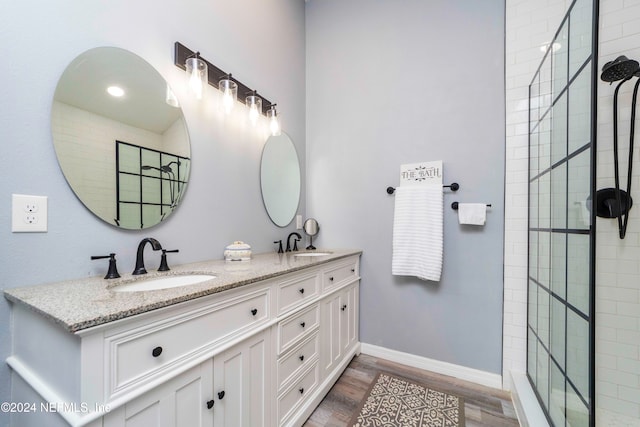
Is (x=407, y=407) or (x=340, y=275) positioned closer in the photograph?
(x=407, y=407)

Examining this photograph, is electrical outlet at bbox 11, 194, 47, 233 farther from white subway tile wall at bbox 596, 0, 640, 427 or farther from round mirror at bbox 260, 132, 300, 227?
white subway tile wall at bbox 596, 0, 640, 427

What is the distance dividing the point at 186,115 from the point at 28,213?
2.66ft

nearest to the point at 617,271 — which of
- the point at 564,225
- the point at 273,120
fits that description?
the point at 564,225

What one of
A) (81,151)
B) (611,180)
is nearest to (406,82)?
(611,180)

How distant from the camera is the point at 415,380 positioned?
187cm

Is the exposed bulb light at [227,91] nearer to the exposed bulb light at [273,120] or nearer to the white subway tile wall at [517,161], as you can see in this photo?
the exposed bulb light at [273,120]

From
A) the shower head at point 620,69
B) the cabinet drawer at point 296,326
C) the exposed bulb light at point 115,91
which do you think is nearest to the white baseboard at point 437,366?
the cabinet drawer at point 296,326

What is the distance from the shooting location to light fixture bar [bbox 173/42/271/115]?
1391 millimetres

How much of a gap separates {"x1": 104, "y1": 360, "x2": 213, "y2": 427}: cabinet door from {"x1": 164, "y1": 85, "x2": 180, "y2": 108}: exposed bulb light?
4.07ft

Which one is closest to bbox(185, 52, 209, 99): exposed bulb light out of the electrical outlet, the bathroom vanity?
the electrical outlet

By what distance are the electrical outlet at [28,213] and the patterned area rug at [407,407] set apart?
171 centimetres

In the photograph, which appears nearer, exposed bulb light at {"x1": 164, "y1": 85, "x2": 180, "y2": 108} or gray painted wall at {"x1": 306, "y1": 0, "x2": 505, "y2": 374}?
exposed bulb light at {"x1": 164, "y1": 85, "x2": 180, "y2": 108}

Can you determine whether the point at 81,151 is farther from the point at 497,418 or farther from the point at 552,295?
the point at 497,418

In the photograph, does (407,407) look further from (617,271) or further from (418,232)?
(617,271)
